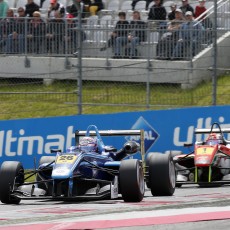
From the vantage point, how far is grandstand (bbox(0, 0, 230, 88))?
21047 mm

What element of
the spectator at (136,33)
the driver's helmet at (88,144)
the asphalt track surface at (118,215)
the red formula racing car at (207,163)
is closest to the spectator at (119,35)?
the spectator at (136,33)

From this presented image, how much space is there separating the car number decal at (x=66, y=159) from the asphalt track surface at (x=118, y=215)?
0.58m

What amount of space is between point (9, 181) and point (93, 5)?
10.9m

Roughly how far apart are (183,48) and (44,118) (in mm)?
3474

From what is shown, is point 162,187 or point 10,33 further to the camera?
point 10,33

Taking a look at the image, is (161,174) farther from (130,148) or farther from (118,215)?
(118,215)

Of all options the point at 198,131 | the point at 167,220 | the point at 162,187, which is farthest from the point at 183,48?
the point at 167,220

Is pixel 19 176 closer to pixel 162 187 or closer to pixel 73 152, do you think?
pixel 73 152

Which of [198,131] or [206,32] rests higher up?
[206,32]

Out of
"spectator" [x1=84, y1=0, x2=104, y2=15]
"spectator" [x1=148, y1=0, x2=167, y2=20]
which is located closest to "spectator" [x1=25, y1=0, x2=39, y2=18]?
"spectator" [x1=84, y1=0, x2=104, y2=15]

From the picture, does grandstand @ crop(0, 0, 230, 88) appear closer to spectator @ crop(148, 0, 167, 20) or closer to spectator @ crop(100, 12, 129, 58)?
spectator @ crop(100, 12, 129, 58)

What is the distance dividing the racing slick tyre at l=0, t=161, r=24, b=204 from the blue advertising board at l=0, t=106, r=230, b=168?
5.89 metres

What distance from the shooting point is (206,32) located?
67.7 feet

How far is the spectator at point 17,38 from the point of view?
21422mm
